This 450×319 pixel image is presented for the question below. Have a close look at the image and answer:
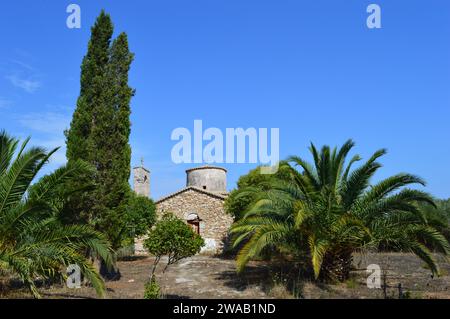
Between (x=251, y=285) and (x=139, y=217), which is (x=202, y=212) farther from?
(x=251, y=285)

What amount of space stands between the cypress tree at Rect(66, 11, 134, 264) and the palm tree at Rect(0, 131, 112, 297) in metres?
2.95

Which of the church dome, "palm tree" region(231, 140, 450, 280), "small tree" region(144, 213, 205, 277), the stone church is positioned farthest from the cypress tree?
the church dome

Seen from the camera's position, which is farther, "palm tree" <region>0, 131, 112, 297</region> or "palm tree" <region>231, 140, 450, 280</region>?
"palm tree" <region>231, 140, 450, 280</region>

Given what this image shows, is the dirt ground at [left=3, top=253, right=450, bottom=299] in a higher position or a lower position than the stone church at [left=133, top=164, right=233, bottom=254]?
lower

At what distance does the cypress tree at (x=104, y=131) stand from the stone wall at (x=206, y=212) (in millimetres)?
10471

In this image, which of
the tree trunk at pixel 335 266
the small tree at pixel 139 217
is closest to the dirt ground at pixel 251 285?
the tree trunk at pixel 335 266

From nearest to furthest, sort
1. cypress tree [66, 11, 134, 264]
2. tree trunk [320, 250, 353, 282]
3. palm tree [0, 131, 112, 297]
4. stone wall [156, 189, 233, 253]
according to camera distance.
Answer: palm tree [0, 131, 112, 297] < tree trunk [320, 250, 353, 282] < cypress tree [66, 11, 134, 264] < stone wall [156, 189, 233, 253]

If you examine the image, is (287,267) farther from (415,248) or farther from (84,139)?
(84,139)

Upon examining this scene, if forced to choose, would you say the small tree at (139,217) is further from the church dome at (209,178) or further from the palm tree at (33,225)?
the palm tree at (33,225)

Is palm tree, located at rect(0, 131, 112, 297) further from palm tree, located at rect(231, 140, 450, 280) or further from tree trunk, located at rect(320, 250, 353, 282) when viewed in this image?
tree trunk, located at rect(320, 250, 353, 282)

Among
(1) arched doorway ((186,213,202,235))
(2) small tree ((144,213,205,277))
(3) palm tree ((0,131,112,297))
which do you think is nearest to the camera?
(3) palm tree ((0,131,112,297))

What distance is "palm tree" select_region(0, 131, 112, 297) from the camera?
1009 centimetres

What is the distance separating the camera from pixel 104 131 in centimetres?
1475
